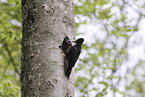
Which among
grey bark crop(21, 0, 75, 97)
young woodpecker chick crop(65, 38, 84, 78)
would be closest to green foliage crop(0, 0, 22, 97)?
grey bark crop(21, 0, 75, 97)

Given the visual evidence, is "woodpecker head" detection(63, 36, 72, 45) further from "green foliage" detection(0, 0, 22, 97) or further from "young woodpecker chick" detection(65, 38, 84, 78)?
"green foliage" detection(0, 0, 22, 97)

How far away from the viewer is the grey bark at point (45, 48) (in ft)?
3.70

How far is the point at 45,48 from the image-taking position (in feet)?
3.94

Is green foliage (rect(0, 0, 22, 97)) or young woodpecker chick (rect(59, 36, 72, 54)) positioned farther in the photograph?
green foliage (rect(0, 0, 22, 97))

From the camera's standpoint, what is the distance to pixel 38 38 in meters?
1.24

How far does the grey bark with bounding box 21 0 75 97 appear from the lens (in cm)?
113

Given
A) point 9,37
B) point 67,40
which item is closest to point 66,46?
point 67,40

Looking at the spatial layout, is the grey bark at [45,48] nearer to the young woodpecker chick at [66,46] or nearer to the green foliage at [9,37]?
the young woodpecker chick at [66,46]

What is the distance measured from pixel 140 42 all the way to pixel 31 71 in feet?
35.5

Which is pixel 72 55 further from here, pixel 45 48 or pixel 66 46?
pixel 45 48

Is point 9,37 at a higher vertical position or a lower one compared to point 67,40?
lower

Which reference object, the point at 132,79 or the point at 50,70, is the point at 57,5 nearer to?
the point at 50,70

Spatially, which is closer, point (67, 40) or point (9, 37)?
point (67, 40)

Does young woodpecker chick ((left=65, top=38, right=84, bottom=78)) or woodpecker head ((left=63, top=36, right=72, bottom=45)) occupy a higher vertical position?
woodpecker head ((left=63, top=36, right=72, bottom=45))
